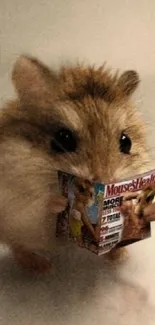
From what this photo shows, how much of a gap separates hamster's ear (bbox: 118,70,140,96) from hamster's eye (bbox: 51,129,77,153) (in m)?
0.12

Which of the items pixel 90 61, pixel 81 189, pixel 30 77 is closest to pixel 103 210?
pixel 81 189

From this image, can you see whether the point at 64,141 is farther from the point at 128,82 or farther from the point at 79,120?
the point at 128,82

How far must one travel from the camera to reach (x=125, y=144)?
95 centimetres

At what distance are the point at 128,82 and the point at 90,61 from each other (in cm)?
19

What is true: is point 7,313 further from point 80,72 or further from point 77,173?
point 80,72

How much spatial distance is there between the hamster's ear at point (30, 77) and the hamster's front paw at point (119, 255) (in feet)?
0.88

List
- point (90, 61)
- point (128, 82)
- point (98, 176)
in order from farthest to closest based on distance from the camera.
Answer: point (90, 61) < point (128, 82) < point (98, 176)

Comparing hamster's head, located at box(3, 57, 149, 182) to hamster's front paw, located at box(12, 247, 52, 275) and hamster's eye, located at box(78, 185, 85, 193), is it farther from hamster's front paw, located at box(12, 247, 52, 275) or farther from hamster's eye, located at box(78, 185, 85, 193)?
hamster's front paw, located at box(12, 247, 52, 275)

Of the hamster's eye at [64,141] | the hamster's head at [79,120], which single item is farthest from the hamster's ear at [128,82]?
the hamster's eye at [64,141]

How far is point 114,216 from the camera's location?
2.99 feet

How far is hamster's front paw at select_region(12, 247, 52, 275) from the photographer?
3.43ft

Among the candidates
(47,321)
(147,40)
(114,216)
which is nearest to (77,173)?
(114,216)

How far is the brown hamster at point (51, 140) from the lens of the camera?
0.91m

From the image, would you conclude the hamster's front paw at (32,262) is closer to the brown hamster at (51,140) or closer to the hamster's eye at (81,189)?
the brown hamster at (51,140)
